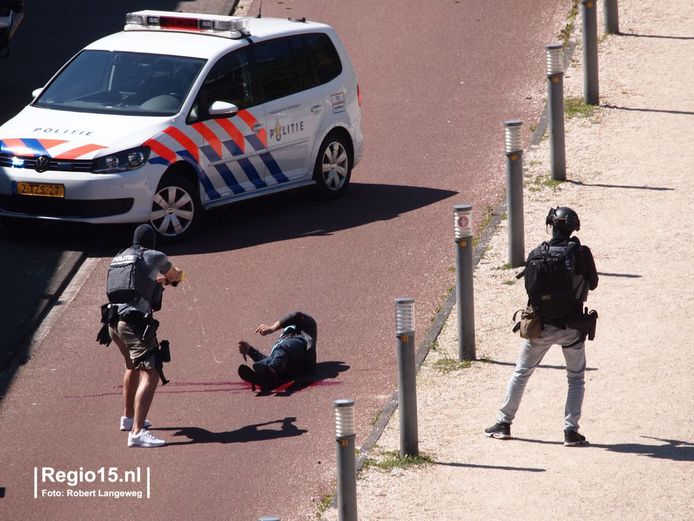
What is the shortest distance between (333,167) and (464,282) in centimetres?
444

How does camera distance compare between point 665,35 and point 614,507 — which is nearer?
point 614,507

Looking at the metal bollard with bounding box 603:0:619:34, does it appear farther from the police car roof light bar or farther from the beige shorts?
the beige shorts

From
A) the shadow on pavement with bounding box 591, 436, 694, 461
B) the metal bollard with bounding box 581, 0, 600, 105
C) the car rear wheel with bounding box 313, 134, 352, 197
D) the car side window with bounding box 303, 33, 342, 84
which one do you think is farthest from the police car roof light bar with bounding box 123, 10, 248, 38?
the shadow on pavement with bounding box 591, 436, 694, 461

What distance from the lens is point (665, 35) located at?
753 inches

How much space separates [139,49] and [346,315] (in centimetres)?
414

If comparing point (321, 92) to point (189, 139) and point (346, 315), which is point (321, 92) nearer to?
point (189, 139)

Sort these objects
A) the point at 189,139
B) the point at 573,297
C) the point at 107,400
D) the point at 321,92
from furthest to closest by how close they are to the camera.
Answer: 1. the point at 321,92
2. the point at 189,139
3. the point at 107,400
4. the point at 573,297

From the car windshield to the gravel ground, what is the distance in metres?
3.53

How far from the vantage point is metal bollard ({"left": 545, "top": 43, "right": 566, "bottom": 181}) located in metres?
14.0

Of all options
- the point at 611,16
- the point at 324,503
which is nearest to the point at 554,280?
the point at 324,503

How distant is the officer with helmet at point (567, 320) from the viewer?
9.05 metres

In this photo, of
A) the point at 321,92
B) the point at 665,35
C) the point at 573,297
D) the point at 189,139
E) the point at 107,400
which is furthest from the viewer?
the point at 665,35

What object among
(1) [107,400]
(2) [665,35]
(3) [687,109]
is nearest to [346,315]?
(1) [107,400]

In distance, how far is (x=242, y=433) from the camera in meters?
9.85
